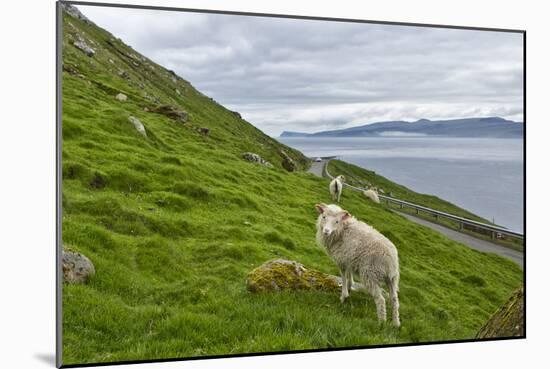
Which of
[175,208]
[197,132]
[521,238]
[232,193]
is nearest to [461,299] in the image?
[521,238]

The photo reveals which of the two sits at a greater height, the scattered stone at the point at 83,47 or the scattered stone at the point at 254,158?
the scattered stone at the point at 83,47

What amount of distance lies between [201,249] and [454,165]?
5959mm

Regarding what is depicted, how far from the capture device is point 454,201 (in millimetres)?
11031

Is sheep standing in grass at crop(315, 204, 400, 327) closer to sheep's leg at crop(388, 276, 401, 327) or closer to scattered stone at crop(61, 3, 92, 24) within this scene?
sheep's leg at crop(388, 276, 401, 327)

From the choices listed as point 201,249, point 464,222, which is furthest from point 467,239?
point 201,249

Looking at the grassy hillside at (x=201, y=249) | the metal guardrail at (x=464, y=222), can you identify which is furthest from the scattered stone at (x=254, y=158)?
the metal guardrail at (x=464, y=222)

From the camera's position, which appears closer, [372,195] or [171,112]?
[372,195]

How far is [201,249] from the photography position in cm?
952

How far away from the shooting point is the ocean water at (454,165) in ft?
35.5

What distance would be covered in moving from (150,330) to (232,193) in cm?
437

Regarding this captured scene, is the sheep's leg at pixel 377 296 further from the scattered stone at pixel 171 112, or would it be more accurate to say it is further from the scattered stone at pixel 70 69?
the scattered stone at pixel 171 112

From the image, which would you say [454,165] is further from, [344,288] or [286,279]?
[286,279]

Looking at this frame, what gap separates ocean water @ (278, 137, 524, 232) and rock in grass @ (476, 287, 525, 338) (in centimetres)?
176
